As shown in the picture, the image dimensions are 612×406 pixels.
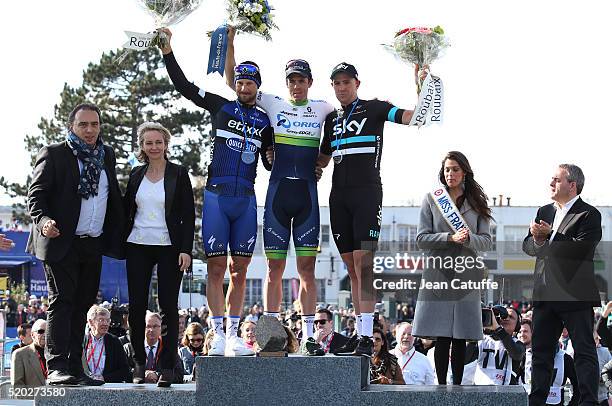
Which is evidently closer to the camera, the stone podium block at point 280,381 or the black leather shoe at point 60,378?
the stone podium block at point 280,381

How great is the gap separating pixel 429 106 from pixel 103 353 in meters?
3.68

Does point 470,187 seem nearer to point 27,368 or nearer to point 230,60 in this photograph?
point 230,60

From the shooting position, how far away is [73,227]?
7859mm

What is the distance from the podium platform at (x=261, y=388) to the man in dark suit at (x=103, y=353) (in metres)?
1.59

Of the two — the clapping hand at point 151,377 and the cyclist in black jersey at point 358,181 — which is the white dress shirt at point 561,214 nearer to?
the cyclist in black jersey at point 358,181

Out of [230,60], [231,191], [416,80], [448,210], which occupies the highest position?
[230,60]

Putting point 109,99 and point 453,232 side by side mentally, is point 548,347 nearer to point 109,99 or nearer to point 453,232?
point 453,232

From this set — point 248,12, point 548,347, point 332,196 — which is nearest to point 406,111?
point 332,196

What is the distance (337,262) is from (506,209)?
9.80 metres

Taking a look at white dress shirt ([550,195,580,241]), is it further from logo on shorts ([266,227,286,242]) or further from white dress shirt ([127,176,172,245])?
white dress shirt ([127,176,172,245])

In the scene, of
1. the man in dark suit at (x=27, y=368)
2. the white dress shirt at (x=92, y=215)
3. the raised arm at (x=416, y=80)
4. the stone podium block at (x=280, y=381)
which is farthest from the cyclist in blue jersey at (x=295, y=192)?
the man in dark suit at (x=27, y=368)

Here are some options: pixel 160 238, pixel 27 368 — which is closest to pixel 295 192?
pixel 160 238

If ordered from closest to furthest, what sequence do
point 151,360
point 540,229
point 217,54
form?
point 540,229 < point 217,54 < point 151,360

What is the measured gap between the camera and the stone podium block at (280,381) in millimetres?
7730
